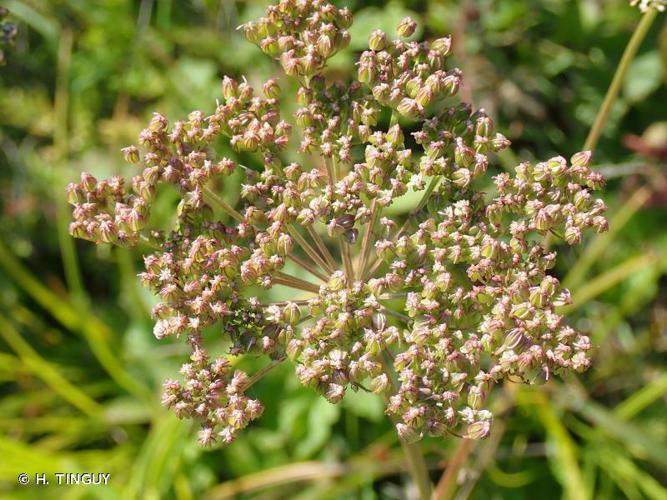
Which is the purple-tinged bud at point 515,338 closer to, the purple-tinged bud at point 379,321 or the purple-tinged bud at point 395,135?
the purple-tinged bud at point 379,321

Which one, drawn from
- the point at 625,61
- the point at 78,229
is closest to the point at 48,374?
the point at 78,229

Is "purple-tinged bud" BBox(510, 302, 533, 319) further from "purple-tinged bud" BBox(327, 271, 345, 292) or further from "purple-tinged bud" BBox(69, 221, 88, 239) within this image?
"purple-tinged bud" BBox(69, 221, 88, 239)

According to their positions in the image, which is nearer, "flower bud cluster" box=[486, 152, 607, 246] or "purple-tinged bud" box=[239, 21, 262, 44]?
"flower bud cluster" box=[486, 152, 607, 246]

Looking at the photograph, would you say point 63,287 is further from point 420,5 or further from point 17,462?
point 420,5

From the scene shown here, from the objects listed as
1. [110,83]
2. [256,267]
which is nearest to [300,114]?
[256,267]

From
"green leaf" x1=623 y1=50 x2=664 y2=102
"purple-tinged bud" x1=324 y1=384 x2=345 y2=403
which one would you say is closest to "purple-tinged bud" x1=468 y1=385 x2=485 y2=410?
"purple-tinged bud" x1=324 y1=384 x2=345 y2=403

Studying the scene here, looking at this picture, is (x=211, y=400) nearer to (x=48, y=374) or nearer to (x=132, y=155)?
(x=132, y=155)

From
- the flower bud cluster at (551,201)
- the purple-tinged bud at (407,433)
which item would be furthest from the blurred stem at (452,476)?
the flower bud cluster at (551,201)
